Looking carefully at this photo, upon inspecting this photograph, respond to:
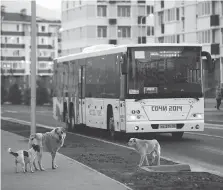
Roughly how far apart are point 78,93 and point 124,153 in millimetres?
11016

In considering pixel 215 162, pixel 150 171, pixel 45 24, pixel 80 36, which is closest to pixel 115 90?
pixel 215 162

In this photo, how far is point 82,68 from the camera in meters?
31.4

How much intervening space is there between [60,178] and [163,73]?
37.3 ft

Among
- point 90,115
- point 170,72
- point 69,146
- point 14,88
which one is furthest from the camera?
point 14,88

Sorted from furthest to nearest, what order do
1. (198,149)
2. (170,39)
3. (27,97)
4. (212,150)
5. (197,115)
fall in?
(170,39), (27,97), (197,115), (198,149), (212,150)

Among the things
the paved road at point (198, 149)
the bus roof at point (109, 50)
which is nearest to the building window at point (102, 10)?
the bus roof at point (109, 50)

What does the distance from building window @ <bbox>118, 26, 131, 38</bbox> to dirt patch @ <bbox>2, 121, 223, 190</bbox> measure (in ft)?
342

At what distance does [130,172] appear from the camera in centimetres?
1567

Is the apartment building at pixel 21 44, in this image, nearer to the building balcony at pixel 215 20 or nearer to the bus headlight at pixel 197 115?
the building balcony at pixel 215 20

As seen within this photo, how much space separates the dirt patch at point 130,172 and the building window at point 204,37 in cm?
6711

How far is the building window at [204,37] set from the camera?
89625 millimetres

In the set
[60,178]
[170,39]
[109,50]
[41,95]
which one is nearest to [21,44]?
[170,39]

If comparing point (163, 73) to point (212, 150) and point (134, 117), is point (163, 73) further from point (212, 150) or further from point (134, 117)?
point (212, 150)

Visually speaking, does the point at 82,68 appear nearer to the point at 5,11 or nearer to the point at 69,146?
the point at 69,146
